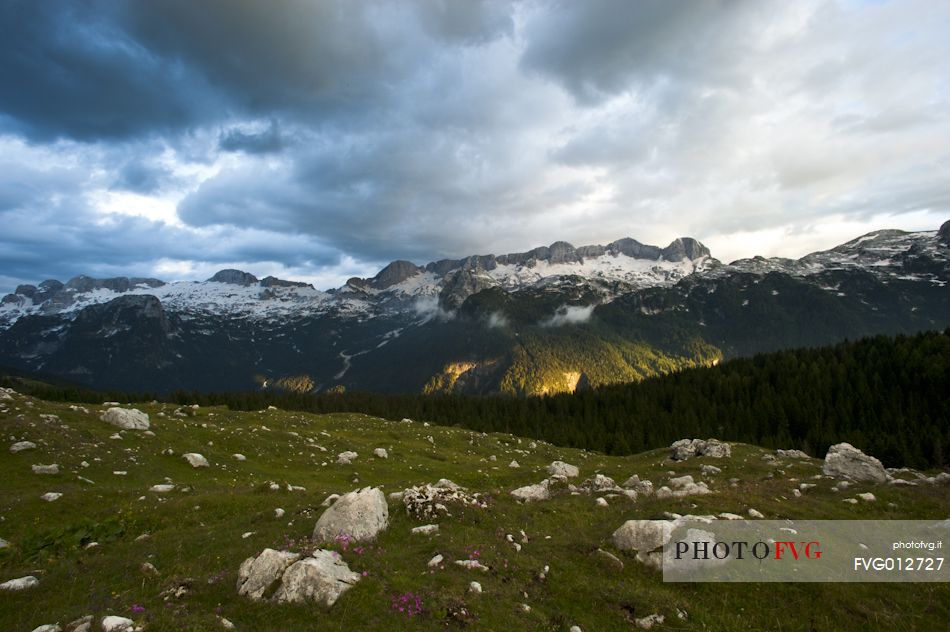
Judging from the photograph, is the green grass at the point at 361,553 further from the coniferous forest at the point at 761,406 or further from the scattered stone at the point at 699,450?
the coniferous forest at the point at 761,406

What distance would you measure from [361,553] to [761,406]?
134m

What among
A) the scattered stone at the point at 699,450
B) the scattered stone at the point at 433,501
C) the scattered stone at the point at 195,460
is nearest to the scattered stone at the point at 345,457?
the scattered stone at the point at 195,460

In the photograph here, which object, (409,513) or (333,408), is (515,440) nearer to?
(409,513)

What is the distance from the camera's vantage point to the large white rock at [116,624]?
1168 cm

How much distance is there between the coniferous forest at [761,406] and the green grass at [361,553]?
74.3 m

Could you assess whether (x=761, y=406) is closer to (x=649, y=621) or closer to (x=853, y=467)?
(x=853, y=467)

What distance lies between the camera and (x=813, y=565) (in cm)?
1758

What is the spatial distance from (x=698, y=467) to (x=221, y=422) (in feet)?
194

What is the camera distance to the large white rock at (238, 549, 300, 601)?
14.7 meters

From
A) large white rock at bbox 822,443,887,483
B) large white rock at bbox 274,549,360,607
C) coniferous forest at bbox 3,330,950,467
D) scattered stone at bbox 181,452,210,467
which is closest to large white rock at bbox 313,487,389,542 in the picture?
large white rock at bbox 274,549,360,607

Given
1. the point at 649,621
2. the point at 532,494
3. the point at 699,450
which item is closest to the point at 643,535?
the point at 649,621

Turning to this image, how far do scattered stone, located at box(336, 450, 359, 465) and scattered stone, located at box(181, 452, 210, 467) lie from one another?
42.2ft

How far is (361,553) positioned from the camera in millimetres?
17703

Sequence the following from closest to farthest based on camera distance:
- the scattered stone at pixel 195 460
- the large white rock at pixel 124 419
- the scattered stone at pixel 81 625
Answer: the scattered stone at pixel 81 625
the scattered stone at pixel 195 460
the large white rock at pixel 124 419
